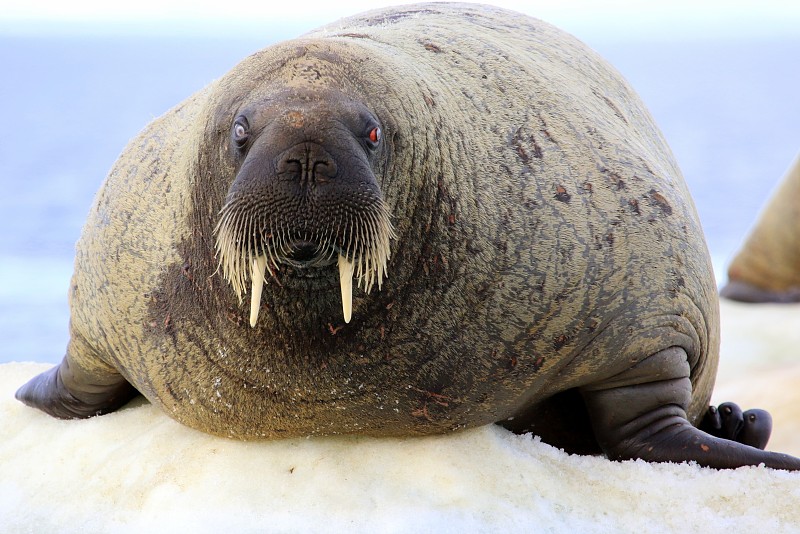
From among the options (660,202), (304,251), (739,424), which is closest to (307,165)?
(304,251)

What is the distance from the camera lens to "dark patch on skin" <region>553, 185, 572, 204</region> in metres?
3.90

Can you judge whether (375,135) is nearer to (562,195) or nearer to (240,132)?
(240,132)

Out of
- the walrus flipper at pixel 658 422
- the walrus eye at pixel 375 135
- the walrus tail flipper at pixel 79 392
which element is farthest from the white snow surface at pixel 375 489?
the walrus eye at pixel 375 135

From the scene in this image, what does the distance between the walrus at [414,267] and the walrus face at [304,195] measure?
0.01m

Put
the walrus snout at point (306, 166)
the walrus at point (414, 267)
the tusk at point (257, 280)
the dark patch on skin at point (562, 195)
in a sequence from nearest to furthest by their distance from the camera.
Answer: the walrus snout at point (306, 166)
the tusk at point (257, 280)
the walrus at point (414, 267)
the dark patch on skin at point (562, 195)

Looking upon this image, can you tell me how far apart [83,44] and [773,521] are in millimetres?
82262

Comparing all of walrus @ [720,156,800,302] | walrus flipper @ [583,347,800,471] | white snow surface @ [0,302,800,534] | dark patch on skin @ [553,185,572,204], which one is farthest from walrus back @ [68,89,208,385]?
walrus @ [720,156,800,302]

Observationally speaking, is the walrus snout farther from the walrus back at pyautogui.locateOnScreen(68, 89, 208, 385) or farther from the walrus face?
the walrus back at pyautogui.locateOnScreen(68, 89, 208, 385)

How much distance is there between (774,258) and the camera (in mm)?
12961

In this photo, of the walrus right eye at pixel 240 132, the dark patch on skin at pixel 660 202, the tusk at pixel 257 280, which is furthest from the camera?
the dark patch on skin at pixel 660 202

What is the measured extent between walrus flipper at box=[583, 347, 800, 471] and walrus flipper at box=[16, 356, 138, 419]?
6.51 feet

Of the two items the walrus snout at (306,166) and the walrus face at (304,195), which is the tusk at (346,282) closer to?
the walrus face at (304,195)

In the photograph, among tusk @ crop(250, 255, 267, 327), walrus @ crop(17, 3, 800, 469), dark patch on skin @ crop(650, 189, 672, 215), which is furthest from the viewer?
dark patch on skin @ crop(650, 189, 672, 215)

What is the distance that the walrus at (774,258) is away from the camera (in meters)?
12.7
